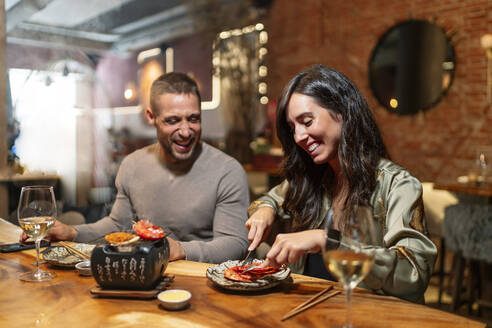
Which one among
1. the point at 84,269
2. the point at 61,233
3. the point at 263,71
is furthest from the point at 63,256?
the point at 263,71

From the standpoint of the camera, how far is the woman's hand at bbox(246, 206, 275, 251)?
4.52 feet

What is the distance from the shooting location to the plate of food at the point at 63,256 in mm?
1321

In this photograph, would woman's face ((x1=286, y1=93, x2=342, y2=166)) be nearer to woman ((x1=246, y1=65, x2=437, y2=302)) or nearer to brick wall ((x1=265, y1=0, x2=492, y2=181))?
woman ((x1=246, y1=65, x2=437, y2=302))

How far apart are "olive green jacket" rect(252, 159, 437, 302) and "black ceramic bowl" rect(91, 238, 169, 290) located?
0.52 m

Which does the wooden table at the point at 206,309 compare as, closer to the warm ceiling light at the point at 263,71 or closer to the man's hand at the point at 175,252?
the man's hand at the point at 175,252

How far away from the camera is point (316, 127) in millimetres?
1527

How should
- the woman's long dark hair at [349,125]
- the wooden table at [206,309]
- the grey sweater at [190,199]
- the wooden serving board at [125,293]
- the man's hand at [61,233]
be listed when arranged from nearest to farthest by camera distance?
the wooden table at [206,309], the wooden serving board at [125,293], the woman's long dark hair at [349,125], the man's hand at [61,233], the grey sweater at [190,199]

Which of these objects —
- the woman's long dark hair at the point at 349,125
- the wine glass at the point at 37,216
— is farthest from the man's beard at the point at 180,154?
the wine glass at the point at 37,216

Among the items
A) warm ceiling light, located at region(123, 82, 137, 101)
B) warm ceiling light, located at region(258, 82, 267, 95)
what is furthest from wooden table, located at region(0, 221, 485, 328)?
warm ceiling light, located at region(258, 82, 267, 95)

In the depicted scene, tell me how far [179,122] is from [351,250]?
1.38m

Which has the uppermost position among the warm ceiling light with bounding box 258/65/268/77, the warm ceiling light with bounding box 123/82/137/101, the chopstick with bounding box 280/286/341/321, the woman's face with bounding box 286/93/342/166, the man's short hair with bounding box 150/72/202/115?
the warm ceiling light with bounding box 258/65/268/77

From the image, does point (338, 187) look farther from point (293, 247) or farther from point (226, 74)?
point (226, 74)

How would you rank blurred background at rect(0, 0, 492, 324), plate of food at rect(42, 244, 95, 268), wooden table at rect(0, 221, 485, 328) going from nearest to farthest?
wooden table at rect(0, 221, 485, 328) → plate of food at rect(42, 244, 95, 268) → blurred background at rect(0, 0, 492, 324)

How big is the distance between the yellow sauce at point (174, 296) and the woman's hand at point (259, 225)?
12.8 inches
